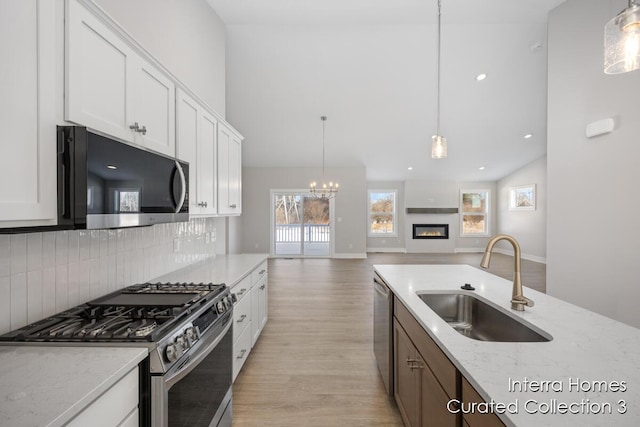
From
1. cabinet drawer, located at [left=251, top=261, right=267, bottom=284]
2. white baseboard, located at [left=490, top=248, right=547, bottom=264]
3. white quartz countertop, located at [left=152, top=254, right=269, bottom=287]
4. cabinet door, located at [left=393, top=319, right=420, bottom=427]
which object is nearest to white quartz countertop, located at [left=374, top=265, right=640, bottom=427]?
cabinet door, located at [left=393, top=319, right=420, bottom=427]

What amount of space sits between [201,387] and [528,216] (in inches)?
394

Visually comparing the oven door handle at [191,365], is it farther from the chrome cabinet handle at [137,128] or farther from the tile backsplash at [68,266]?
the chrome cabinet handle at [137,128]

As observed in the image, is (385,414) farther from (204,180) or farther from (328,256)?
(328,256)

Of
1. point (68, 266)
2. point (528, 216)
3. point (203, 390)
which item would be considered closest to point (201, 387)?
point (203, 390)

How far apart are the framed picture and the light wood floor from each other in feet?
14.2

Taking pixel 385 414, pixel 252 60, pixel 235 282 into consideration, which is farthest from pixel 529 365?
pixel 252 60

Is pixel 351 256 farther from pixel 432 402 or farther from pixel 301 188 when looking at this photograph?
pixel 432 402

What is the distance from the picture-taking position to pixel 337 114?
5977mm

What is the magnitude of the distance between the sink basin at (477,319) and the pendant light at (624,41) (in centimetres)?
118

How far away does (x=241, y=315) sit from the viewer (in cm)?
241

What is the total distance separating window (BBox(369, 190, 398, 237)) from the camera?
10094mm

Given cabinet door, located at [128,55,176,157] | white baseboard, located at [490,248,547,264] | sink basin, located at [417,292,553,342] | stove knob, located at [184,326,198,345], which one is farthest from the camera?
white baseboard, located at [490,248,547,264]

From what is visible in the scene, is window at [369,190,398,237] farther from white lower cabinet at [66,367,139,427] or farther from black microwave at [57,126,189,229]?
white lower cabinet at [66,367,139,427]

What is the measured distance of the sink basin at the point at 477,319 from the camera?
4.78ft
